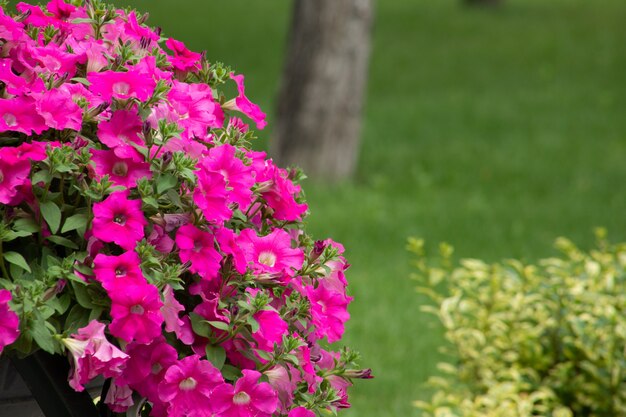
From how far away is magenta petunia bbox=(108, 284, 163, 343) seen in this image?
1.54 metres

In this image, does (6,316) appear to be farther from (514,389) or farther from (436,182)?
(436,182)

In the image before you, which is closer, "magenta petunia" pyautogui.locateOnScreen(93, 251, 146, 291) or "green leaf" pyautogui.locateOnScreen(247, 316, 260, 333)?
"magenta petunia" pyautogui.locateOnScreen(93, 251, 146, 291)

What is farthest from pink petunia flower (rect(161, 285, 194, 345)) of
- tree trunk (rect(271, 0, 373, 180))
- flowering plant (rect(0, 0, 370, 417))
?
tree trunk (rect(271, 0, 373, 180))

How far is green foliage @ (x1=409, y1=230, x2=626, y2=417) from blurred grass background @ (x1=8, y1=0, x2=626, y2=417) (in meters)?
1.09

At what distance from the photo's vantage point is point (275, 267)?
5.90 feet

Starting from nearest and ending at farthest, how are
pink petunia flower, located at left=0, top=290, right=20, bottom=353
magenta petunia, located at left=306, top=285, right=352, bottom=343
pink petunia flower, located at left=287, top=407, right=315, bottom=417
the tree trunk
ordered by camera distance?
pink petunia flower, located at left=0, top=290, right=20, bottom=353
pink petunia flower, located at left=287, top=407, right=315, bottom=417
magenta petunia, located at left=306, top=285, right=352, bottom=343
the tree trunk

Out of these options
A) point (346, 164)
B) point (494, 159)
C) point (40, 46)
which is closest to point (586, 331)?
point (40, 46)

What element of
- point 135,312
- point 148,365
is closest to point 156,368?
point 148,365

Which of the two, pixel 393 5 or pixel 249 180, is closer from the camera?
pixel 249 180

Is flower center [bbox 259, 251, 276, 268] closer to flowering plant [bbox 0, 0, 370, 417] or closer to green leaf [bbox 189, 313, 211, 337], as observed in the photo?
flowering plant [bbox 0, 0, 370, 417]

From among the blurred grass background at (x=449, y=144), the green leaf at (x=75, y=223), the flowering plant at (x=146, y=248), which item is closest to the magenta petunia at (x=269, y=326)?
the flowering plant at (x=146, y=248)

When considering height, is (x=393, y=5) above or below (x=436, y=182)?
above

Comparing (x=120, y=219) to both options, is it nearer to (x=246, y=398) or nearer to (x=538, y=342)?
(x=246, y=398)

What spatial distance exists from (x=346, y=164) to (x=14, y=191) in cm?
780
